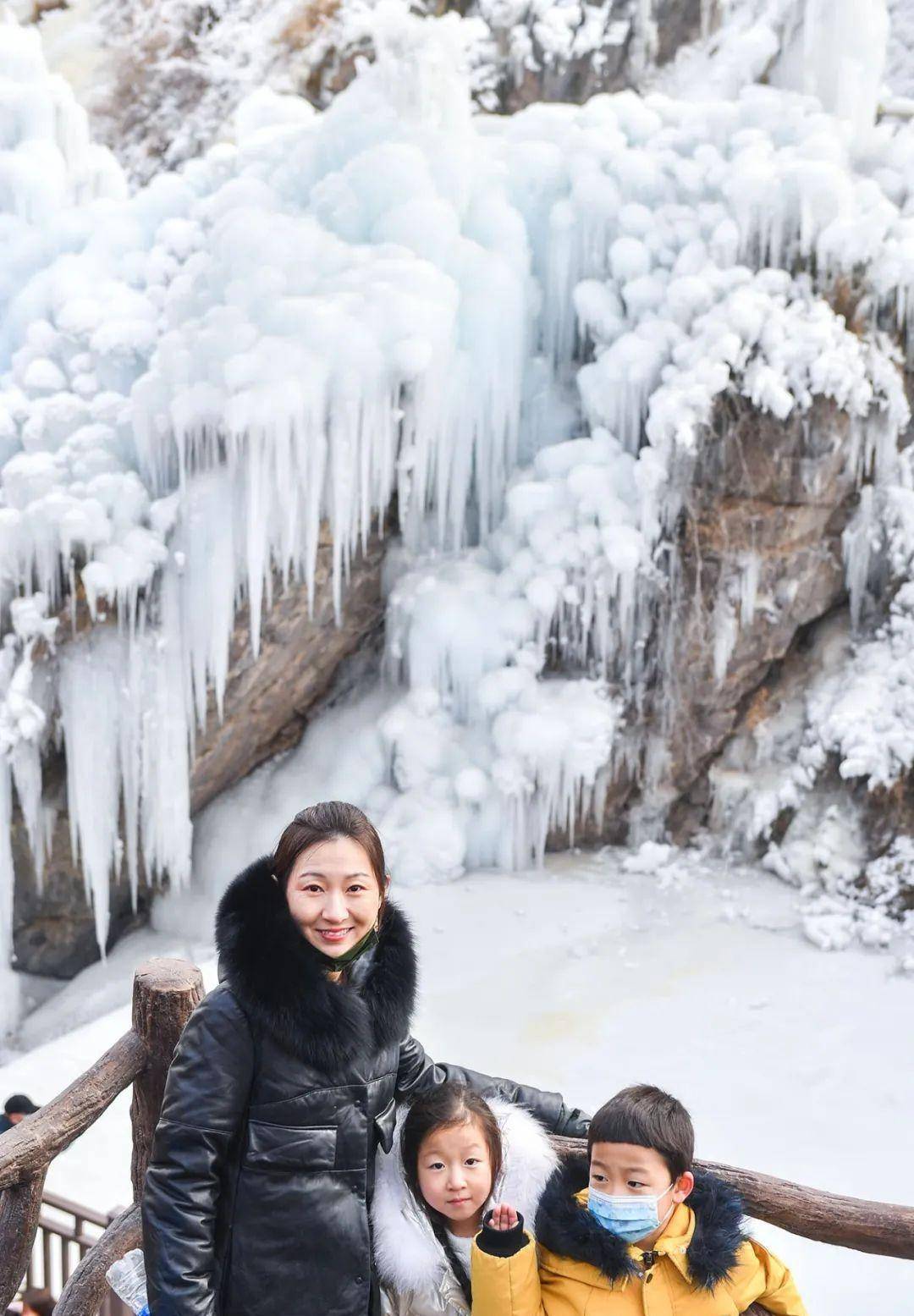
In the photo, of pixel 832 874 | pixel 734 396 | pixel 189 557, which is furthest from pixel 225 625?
pixel 832 874

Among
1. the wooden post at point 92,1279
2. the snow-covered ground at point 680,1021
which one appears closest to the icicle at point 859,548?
the snow-covered ground at point 680,1021

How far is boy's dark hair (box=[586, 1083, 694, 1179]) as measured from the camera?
1.56 m

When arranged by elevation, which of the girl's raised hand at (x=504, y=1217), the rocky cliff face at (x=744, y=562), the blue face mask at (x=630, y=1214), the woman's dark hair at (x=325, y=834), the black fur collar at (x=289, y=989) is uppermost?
the woman's dark hair at (x=325, y=834)

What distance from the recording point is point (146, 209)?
22.0 feet

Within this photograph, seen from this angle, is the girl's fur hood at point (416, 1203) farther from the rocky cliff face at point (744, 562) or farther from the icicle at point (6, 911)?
the rocky cliff face at point (744, 562)

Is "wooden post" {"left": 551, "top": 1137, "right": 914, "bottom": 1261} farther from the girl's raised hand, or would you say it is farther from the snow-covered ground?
the snow-covered ground

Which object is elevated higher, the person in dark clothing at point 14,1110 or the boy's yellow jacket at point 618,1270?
the boy's yellow jacket at point 618,1270

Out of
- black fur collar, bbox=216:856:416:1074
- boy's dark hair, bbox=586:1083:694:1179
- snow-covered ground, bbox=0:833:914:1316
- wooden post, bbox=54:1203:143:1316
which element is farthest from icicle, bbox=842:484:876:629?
wooden post, bbox=54:1203:143:1316

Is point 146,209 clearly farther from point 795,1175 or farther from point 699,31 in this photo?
point 795,1175

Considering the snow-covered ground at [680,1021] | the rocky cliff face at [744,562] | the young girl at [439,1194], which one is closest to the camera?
the young girl at [439,1194]

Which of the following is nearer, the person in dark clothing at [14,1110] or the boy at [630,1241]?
the boy at [630,1241]

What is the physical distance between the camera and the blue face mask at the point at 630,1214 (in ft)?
5.08

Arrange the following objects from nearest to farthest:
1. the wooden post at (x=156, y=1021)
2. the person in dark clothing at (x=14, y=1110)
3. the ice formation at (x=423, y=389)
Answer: the wooden post at (x=156, y=1021) → the person in dark clothing at (x=14, y=1110) → the ice formation at (x=423, y=389)

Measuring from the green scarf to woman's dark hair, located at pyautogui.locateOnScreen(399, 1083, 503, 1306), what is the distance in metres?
0.23
